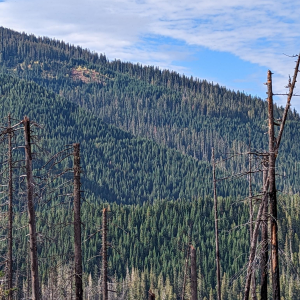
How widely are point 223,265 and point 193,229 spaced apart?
2033 centimetres

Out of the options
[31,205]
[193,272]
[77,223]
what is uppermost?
[31,205]

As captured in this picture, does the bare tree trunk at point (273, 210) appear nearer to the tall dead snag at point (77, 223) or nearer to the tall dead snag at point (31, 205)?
the tall dead snag at point (77, 223)

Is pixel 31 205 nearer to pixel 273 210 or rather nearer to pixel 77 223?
pixel 77 223

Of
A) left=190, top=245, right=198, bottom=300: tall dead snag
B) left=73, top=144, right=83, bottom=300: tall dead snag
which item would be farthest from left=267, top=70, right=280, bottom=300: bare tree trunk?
left=73, top=144, right=83, bottom=300: tall dead snag

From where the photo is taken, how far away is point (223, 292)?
13012 centimetres

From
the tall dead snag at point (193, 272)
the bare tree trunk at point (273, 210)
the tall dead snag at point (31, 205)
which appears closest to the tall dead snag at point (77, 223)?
the tall dead snag at point (31, 205)

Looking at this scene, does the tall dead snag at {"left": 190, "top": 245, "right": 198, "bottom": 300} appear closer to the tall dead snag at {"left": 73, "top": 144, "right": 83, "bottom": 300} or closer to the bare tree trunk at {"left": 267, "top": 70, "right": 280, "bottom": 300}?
the bare tree trunk at {"left": 267, "top": 70, "right": 280, "bottom": 300}

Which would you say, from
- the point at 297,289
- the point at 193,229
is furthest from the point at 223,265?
the point at 297,289

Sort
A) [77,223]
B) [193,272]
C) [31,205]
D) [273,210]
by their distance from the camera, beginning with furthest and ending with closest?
[77,223], [193,272], [31,205], [273,210]

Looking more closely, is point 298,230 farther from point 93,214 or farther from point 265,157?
point 265,157

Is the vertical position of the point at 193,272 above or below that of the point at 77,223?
below

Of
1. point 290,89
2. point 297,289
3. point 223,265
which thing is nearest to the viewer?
point 290,89

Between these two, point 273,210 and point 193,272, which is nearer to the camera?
point 273,210

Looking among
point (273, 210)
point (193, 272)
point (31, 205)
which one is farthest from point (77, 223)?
point (273, 210)
